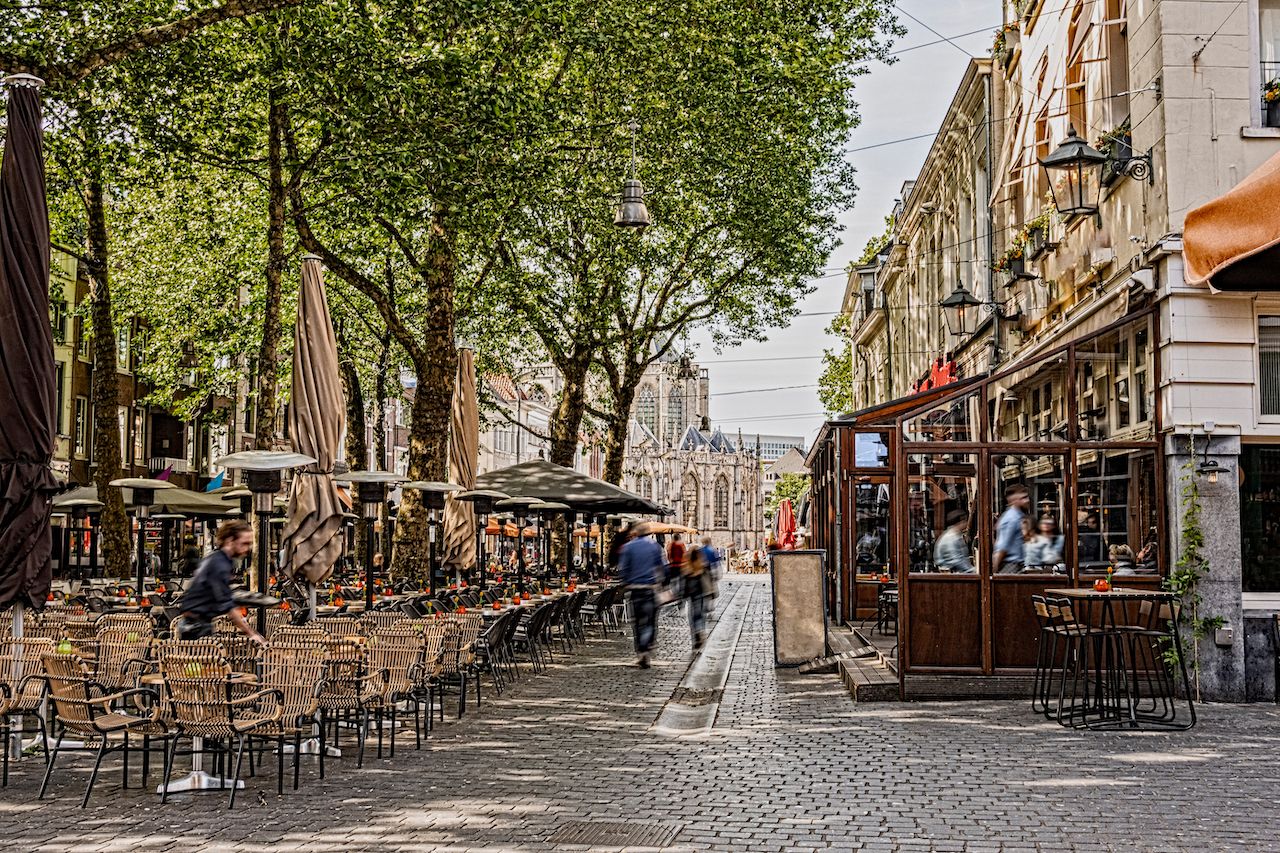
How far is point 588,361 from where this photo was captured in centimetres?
3378

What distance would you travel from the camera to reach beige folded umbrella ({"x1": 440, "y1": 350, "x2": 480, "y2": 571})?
71.2ft

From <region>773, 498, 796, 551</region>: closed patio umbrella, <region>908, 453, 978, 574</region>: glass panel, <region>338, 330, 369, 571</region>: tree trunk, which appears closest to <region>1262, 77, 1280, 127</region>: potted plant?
<region>908, 453, 978, 574</region>: glass panel

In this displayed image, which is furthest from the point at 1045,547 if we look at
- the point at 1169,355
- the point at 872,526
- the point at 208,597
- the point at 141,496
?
the point at 141,496

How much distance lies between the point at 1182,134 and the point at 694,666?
934 centimetres

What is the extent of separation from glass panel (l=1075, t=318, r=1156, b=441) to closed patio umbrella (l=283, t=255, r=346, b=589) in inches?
312

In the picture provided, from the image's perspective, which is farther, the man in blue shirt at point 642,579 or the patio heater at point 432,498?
the patio heater at point 432,498

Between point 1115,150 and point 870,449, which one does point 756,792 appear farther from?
point 870,449

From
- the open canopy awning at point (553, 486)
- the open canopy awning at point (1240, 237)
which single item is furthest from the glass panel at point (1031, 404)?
the open canopy awning at point (553, 486)

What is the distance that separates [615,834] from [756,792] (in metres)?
1.67

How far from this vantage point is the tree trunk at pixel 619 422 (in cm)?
3559

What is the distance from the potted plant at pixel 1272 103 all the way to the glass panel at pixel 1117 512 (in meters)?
3.68

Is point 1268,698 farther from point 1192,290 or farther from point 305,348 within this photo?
point 305,348

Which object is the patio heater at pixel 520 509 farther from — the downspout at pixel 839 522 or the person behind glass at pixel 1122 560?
the person behind glass at pixel 1122 560

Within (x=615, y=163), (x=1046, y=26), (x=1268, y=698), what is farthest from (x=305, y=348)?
(x=615, y=163)
